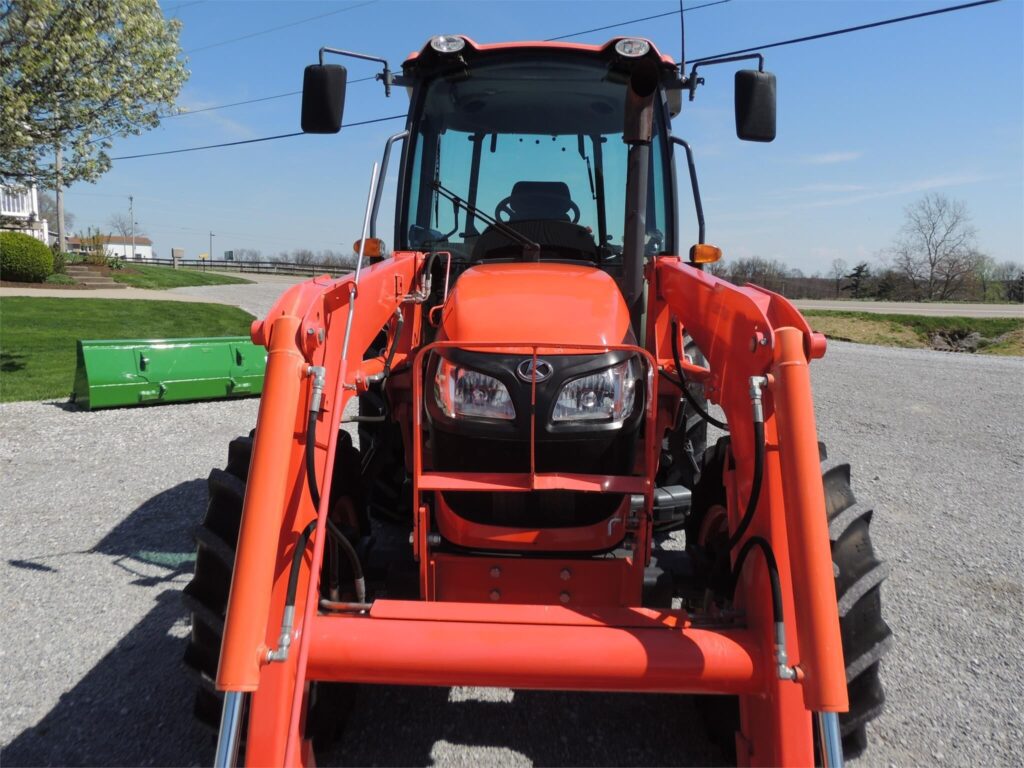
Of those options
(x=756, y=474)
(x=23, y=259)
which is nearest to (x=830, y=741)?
(x=756, y=474)

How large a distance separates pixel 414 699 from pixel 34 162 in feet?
36.8

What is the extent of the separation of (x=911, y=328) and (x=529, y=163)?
19.3m

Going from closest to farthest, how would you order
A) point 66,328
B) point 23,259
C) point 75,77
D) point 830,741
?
point 830,741, point 75,77, point 66,328, point 23,259

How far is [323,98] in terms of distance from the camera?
10.7ft

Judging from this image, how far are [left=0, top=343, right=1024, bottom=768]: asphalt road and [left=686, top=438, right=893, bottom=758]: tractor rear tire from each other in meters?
0.40

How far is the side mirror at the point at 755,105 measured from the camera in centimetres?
322

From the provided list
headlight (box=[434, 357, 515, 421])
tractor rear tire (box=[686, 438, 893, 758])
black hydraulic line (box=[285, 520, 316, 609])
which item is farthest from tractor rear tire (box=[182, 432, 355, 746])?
tractor rear tire (box=[686, 438, 893, 758])

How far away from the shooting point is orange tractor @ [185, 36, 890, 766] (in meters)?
1.92

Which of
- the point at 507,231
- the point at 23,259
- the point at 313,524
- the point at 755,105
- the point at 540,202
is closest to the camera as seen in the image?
the point at 313,524

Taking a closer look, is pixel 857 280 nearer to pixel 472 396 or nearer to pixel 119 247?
pixel 472 396

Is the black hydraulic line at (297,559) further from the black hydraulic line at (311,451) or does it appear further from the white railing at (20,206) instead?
the white railing at (20,206)

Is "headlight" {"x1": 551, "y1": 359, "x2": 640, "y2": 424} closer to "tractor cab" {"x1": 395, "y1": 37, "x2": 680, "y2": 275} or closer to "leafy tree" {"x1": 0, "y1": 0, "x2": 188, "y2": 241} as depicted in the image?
"tractor cab" {"x1": 395, "y1": 37, "x2": 680, "y2": 275}

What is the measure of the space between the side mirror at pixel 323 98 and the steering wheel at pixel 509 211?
33.4 inches

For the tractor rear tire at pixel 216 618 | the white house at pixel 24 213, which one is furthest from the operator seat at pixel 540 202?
the white house at pixel 24 213
